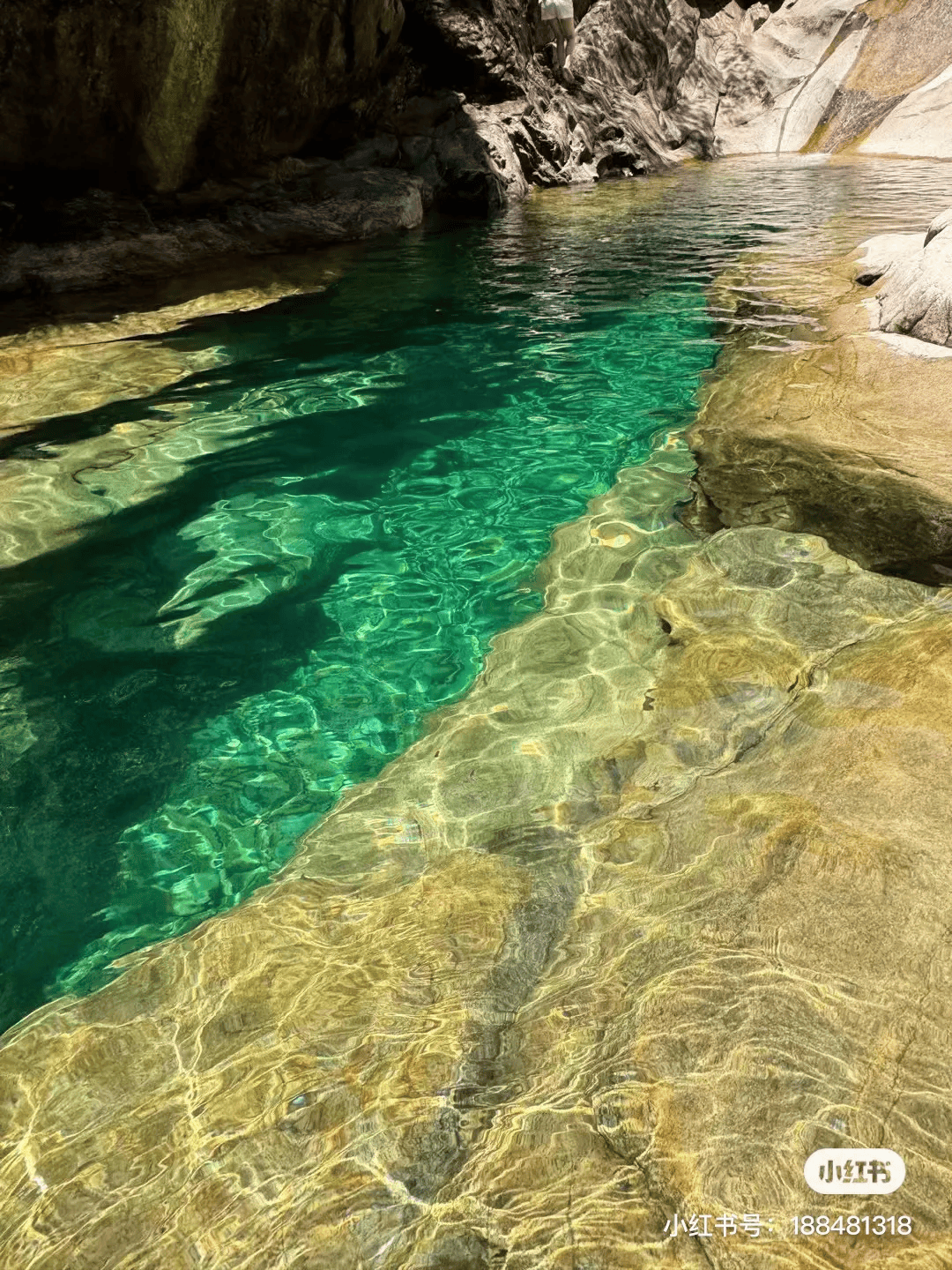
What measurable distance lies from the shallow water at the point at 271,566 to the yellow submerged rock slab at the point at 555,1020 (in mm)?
354

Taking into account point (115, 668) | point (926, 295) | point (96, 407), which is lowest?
point (115, 668)

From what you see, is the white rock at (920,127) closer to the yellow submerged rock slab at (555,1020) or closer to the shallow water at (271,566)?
the shallow water at (271,566)

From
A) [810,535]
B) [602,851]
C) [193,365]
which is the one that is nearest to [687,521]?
[810,535]

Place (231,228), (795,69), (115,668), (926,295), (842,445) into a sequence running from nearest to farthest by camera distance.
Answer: (115,668)
(842,445)
(926,295)
(231,228)
(795,69)

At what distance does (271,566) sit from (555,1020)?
3.21 metres

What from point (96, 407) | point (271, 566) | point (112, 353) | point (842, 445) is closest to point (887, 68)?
point (112, 353)

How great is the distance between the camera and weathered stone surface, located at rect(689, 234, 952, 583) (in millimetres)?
4566

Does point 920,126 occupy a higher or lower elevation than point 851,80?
lower

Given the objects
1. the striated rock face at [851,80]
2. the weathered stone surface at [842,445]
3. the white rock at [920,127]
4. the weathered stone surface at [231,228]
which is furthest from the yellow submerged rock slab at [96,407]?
the striated rock face at [851,80]

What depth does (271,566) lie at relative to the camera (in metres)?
4.84

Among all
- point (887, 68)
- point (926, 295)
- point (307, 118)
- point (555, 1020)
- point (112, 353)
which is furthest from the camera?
point (887, 68)

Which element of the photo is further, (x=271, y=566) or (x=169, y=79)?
(x=169, y=79)

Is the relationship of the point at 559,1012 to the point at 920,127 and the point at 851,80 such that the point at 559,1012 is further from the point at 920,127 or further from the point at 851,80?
the point at 851,80

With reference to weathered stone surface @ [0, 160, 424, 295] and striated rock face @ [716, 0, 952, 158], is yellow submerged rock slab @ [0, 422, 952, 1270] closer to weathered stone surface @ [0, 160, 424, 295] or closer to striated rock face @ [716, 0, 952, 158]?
weathered stone surface @ [0, 160, 424, 295]
